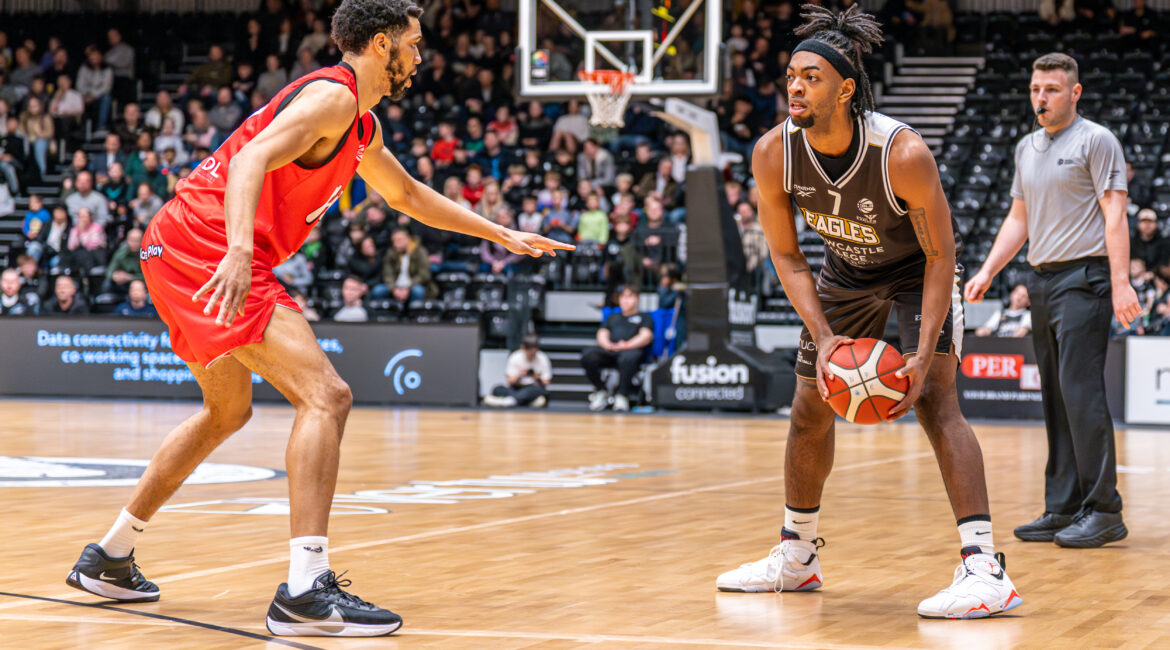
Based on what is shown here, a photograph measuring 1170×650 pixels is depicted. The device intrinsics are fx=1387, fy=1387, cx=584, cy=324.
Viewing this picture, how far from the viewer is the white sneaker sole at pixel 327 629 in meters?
3.74

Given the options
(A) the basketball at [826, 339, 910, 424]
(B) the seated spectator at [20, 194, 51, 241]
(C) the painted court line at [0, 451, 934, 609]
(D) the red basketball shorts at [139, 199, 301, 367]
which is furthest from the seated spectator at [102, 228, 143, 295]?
(A) the basketball at [826, 339, 910, 424]

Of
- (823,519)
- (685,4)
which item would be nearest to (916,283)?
(823,519)

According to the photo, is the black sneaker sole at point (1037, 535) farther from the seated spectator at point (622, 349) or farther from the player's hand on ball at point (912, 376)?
the seated spectator at point (622, 349)

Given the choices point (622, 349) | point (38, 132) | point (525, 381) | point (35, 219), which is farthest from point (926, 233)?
point (38, 132)

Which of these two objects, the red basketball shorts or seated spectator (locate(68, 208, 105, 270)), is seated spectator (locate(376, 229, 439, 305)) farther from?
the red basketball shorts

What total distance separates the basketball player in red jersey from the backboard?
1023 cm

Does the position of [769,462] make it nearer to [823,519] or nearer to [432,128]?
[823,519]

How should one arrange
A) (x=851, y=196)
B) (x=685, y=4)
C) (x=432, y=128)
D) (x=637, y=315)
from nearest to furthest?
(x=851, y=196) < (x=685, y=4) < (x=637, y=315) < (x=432, y=128)

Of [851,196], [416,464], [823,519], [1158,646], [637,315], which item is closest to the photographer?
[1158,646]

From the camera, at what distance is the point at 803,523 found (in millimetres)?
4684

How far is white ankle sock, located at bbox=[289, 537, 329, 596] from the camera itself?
12.4 feet

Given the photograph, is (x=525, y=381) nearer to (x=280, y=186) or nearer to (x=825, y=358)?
(x=825, y=358)

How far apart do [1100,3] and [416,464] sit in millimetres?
17118

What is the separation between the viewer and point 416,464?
8938 mm
